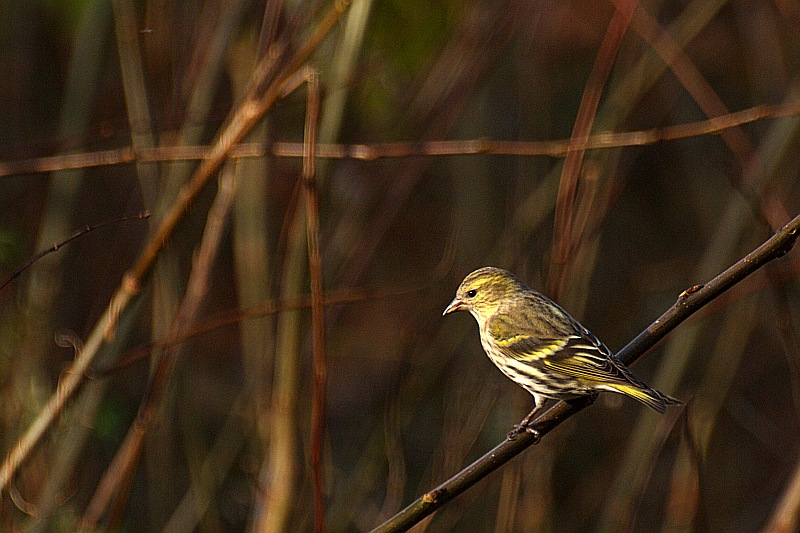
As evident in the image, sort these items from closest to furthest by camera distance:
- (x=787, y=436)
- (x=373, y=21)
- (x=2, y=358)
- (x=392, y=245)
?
(x=373, y=21), (x=2, y=358), (x=787, y=436), (x=392, y=245)

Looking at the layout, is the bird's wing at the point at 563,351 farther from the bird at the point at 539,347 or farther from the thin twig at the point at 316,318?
the thin twig at the point at 316,318

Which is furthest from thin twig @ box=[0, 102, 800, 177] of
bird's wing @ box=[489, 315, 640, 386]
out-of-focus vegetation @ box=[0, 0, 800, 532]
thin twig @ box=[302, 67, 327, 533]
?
bird's wing @ box=[489, 315, 640, 386]

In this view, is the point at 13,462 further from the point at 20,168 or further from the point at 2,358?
the point at 2,358

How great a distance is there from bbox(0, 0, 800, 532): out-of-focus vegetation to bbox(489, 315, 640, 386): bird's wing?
1.03 feet

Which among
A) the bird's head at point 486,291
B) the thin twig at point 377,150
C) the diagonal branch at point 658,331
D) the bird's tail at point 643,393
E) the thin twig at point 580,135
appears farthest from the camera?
the bird's head at point 486,291

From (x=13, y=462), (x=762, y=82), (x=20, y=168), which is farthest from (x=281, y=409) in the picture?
(x=762, y=82)

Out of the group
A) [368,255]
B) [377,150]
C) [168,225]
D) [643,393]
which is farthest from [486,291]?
[168,225]

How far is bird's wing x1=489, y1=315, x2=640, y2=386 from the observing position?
3174 millimetres

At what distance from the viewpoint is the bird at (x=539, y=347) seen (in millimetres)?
3145

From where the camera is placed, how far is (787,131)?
467cm

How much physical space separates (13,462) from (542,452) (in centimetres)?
245

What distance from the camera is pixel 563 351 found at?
346 centimetres

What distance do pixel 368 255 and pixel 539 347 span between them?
1015 mm

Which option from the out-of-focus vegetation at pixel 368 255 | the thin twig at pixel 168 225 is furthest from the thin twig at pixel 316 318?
the out-of-focus vegetation at pixel 368 255
